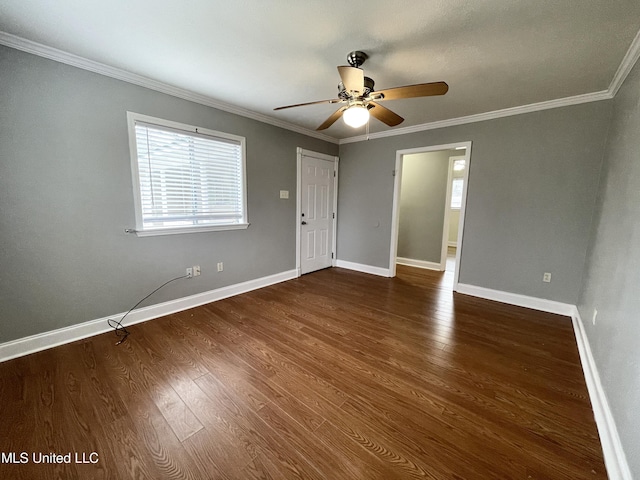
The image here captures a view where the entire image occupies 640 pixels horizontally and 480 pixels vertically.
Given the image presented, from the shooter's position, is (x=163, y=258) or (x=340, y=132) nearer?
(x=163, y=258)

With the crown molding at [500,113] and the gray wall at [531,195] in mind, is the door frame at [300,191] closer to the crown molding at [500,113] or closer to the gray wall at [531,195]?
the crown molding at [500,113]

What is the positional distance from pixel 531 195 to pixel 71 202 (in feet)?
16.0

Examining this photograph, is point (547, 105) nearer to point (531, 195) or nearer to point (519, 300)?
point (531, 195)

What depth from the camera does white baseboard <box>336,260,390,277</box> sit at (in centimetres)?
445

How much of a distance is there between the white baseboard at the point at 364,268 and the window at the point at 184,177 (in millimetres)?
2256

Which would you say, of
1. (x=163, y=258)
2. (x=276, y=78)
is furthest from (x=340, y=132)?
(x=163, y=258)

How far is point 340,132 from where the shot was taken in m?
4.18

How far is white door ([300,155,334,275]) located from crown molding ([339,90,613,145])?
993 millimetres

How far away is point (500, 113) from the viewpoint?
3.14m

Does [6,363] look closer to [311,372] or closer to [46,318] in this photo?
[46,318]

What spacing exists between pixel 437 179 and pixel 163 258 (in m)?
4.78

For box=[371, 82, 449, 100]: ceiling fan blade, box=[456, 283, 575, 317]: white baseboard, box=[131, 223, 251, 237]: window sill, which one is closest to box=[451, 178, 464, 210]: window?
box=[456, 283, 575, 317]: white baseboard

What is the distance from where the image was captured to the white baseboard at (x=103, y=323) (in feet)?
6.61

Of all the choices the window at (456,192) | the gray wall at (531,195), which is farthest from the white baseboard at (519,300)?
the window at (456,192)
